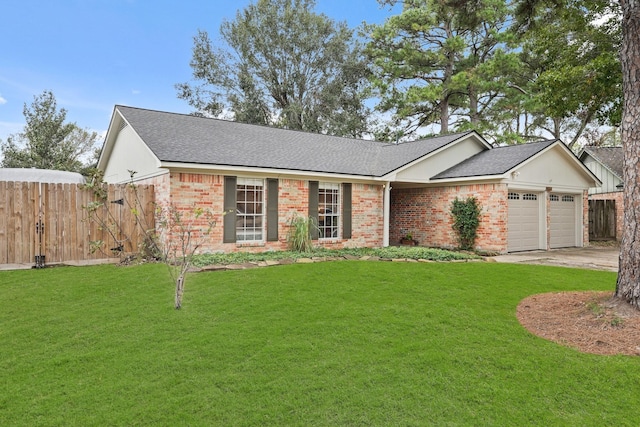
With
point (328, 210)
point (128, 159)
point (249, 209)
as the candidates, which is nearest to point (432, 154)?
point (328, 210)

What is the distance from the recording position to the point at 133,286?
696 centimetres

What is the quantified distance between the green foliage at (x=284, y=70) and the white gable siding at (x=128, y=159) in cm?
1430

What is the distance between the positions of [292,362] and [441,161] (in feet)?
39.7

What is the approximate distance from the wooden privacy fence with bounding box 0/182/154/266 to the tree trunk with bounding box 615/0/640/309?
10270 millimetres

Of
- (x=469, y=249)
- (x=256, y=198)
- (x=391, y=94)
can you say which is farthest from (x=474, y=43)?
(x=256, y=198)

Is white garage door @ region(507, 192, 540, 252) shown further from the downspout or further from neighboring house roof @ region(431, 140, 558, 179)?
the downspout

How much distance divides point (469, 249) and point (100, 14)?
18.1 meters

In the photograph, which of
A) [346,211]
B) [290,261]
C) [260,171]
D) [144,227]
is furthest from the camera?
[346,211]

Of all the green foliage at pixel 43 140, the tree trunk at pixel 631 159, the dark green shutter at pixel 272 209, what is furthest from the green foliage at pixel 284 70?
the tree trunk at pixel 631 159

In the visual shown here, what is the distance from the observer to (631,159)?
5.32 metres

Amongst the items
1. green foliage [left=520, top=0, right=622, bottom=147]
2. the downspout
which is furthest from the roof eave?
green foliage [left=520, top=0, right=622, bottom=147]

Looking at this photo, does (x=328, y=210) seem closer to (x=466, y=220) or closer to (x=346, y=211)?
(x=346, y=211)

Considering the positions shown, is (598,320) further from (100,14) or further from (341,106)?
(341,106)

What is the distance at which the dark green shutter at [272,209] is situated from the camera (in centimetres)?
1141
